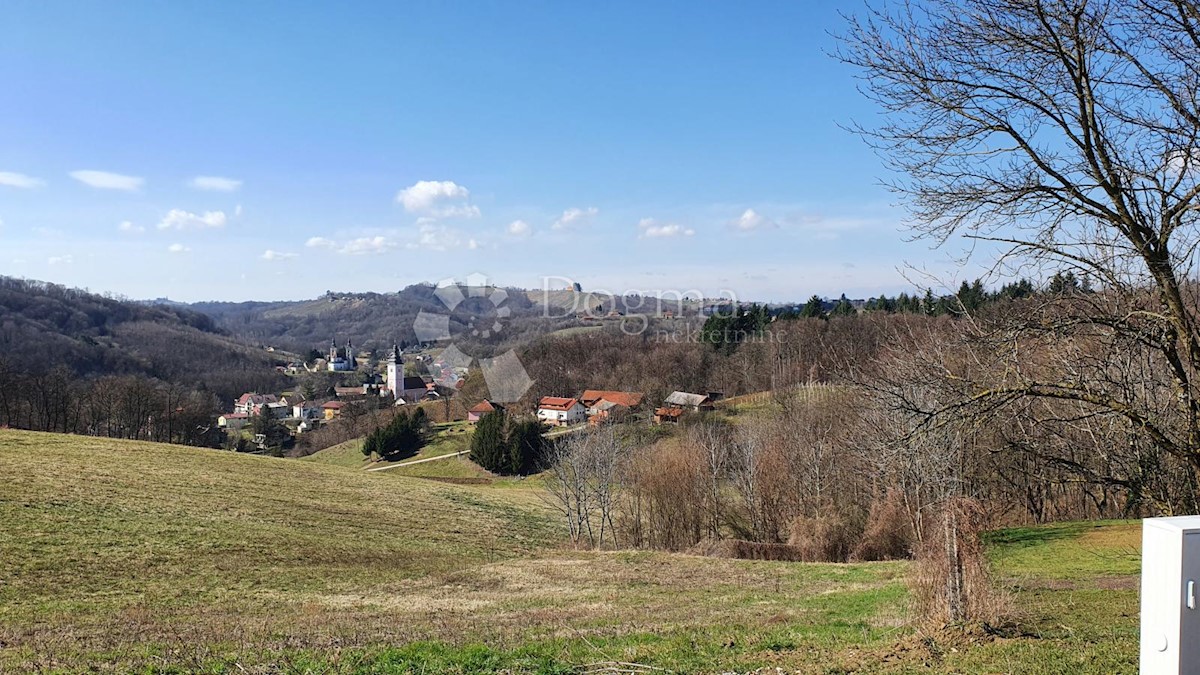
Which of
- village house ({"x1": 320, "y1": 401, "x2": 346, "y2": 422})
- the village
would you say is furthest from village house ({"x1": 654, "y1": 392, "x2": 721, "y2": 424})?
village house ({"x1": 320, "y1": 401, "x2": 346, "y2": 422})

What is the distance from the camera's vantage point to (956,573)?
9383mm

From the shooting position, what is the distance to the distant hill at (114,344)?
12850 centimetres

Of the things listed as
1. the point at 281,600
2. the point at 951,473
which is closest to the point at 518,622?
the point at 281,600

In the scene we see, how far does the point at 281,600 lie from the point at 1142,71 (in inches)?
653

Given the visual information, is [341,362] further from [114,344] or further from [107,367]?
[107,367]

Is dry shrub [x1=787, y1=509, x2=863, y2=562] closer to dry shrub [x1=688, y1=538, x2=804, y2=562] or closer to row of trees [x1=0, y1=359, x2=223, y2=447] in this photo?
dry shrub [x1=688, y1=538, x2=804, y2=562]

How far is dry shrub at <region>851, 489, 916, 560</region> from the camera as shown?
26734mm

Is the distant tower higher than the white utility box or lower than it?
lower

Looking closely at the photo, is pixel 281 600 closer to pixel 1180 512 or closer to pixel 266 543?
pixel 266 543

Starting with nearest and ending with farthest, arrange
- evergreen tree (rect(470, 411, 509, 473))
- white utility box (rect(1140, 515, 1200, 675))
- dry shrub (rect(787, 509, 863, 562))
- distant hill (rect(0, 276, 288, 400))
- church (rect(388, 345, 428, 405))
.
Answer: white utility box (rect(1140, 515, 1200, 675))
dry shrub (rect(787, 509, 863, 562))
evergreen tree (rect(470, 411, 509, 473))
church (rect(388, 345, 428, 405))
distant hill (rect(0, 276, 288, 400))

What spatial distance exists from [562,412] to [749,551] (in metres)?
51.6

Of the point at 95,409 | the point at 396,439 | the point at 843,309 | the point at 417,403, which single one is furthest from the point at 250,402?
the point at 843,309

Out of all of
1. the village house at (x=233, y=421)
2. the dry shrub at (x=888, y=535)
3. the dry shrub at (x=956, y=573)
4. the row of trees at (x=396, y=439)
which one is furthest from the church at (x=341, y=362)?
the dry shrub at (x=956, y=573)

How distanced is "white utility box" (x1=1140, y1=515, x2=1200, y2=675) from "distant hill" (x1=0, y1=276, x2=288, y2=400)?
131743 mm
